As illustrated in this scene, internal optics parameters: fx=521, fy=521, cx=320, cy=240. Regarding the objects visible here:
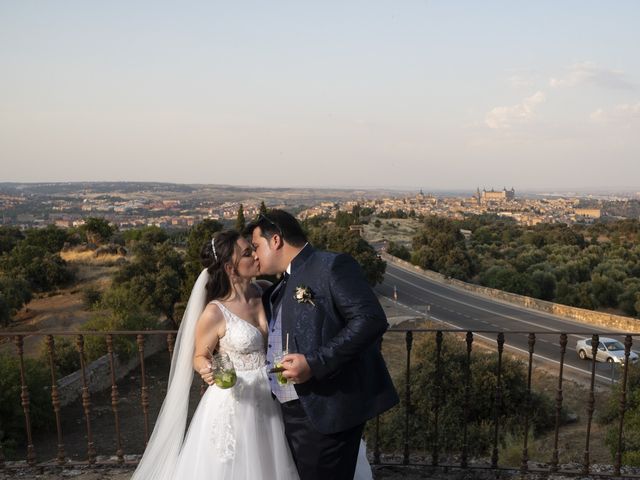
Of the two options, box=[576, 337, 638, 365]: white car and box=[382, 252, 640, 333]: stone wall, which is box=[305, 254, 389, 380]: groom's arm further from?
box=[382, 252, 640, 333]: stone wall

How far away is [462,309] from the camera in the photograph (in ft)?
103

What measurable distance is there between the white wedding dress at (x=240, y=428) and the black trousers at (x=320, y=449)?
26cm

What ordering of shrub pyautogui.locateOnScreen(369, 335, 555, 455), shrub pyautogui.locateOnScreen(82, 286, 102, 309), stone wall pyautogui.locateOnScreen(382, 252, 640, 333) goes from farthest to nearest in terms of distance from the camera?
stone wall pyautogui.locateOnScreen(382, 252, 640, 333) < shrub pyautogui.locateOnScreen(82, 286, 102, 309) < shrub pyautogui.locateOnScreen(369, 335, 555, 455)

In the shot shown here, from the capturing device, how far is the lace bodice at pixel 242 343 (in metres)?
2.94

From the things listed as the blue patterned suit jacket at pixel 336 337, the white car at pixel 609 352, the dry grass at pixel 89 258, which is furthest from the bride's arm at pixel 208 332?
the dry grass at pixel 89 258

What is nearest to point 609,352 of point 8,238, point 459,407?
point 459,407

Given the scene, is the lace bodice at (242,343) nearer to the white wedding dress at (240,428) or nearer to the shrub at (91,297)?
the white wedding dress at (240,428)

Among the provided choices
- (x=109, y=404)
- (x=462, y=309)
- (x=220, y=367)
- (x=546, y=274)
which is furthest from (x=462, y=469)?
(x=546, y=274)

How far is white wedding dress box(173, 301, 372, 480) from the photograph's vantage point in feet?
9.49

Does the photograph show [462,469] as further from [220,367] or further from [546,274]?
[546,274]

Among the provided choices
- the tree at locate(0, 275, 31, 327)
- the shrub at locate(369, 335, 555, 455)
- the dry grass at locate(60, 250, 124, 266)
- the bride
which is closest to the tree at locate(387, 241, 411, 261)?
the dry grass at locate(60, 250, 124, 266)

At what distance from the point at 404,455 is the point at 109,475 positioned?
87.9 inches

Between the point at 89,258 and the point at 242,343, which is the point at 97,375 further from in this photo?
the point at 89,258

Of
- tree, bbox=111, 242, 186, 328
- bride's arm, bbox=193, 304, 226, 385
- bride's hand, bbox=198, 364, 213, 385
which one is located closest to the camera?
bride's hand, bbox=198, 364, 213, 385
